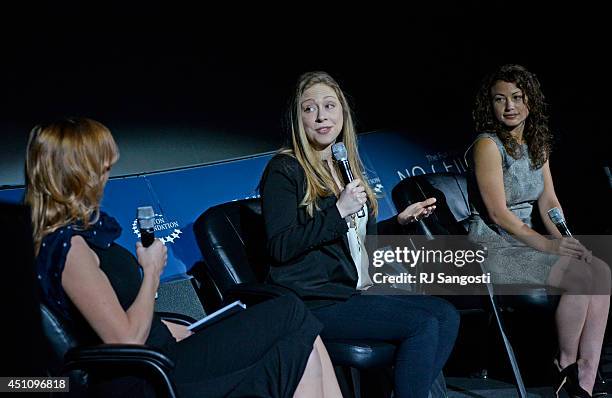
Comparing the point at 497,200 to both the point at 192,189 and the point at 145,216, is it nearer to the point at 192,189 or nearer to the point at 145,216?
the point at 192,189

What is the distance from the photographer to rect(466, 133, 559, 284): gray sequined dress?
3.28m

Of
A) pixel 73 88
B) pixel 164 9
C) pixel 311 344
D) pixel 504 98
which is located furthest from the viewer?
pixel 164 9

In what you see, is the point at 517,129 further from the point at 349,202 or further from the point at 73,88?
the point at 73,88

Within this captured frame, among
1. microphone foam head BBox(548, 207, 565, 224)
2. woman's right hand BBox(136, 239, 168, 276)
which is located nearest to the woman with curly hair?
microphone foam head BBox(548, 207, 565, 224)

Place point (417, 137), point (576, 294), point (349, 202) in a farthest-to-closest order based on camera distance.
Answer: point (417, 137) → point (576, 294) → point (349, 202)

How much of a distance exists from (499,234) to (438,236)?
0.84ft

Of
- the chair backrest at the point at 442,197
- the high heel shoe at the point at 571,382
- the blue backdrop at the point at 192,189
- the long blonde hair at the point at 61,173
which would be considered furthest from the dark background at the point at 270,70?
the long blonde hair at the point at 61,173

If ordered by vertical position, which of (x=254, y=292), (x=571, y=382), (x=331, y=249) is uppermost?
(x=331, y=249)

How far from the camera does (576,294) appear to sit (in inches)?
126

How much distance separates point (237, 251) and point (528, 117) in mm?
1417

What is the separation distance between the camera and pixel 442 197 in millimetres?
3680

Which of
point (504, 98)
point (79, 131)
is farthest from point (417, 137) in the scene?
→ point (79, 131)

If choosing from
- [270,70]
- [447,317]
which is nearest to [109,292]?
[447,317]

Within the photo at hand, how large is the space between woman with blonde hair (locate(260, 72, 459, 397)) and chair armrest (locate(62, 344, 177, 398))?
0.76 m
